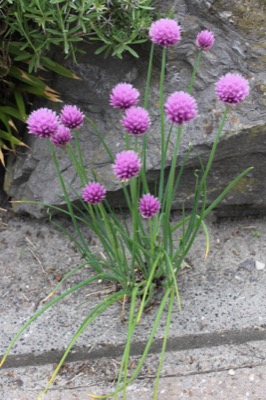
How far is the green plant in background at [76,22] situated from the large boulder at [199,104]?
144 mm

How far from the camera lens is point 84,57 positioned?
2664 millimetres

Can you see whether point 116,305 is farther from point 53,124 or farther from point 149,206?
point 53,124

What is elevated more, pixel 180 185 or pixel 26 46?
pixel 26 46

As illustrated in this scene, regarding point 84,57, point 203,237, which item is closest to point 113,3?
point 84,57

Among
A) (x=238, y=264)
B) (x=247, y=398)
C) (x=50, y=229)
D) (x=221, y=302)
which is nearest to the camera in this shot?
(x=247, y=398)

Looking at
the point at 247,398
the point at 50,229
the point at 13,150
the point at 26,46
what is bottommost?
the point at 247,398

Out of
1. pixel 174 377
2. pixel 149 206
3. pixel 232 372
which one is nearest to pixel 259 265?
pixel 232 372

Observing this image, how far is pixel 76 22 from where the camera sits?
253 cm

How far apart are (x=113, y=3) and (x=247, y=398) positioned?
1.44m

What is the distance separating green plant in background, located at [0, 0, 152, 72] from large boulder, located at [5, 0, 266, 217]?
144 millimetres

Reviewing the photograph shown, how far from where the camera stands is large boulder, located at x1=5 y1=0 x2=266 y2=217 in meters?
2.51

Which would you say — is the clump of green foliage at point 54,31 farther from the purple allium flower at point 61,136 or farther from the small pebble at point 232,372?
the small pebble at point 232,372

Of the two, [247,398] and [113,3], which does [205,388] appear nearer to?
[247,398]

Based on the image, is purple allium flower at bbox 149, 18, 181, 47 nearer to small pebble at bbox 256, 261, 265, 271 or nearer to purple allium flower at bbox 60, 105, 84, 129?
purple allium flower at bbox 60, 105, 84, 129
